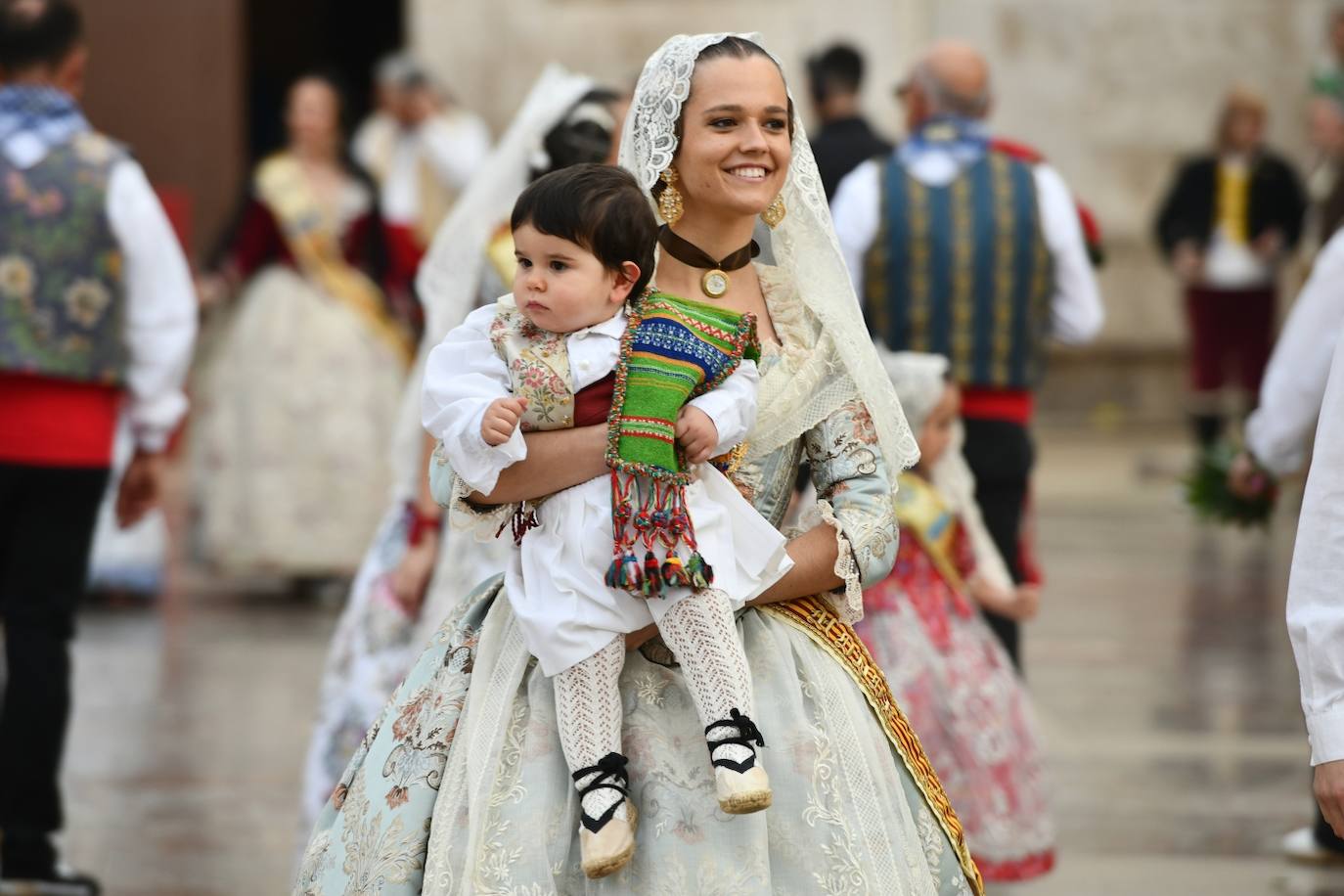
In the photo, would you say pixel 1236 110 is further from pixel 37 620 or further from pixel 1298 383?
pixel 37 620

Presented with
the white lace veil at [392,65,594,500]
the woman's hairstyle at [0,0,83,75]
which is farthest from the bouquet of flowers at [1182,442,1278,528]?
the woman's hairstyle at [0,0,83,75]

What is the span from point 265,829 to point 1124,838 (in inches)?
84.1

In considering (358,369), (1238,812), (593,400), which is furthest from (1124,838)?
(358,369)

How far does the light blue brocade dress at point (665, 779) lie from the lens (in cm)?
297

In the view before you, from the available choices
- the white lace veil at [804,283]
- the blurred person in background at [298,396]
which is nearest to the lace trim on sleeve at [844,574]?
the white lace veil at [804,283]

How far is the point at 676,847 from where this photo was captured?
296 cm

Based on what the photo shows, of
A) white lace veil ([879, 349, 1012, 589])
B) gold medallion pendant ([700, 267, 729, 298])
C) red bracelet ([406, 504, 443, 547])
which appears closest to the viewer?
gold medallion pendant ([700, 267, 729, 298])

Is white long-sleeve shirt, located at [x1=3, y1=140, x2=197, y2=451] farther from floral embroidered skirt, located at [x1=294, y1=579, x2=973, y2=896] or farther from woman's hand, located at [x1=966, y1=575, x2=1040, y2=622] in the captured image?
floral embroidered skirt, located at [x1=294, y1=579, x2=973, y2=896]

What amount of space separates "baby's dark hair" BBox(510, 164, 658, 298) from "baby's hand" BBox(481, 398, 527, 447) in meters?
0.23

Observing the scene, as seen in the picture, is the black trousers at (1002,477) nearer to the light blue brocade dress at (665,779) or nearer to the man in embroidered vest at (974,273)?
the man in embroidered vest at (974,273)

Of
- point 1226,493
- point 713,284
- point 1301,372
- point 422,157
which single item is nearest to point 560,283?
point 713,284

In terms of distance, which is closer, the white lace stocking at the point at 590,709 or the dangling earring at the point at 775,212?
the white lace stocking at the point at 590,709

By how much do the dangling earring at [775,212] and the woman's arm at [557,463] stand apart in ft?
1.65

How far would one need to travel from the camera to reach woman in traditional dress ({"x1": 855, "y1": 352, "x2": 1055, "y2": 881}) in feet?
16.0
